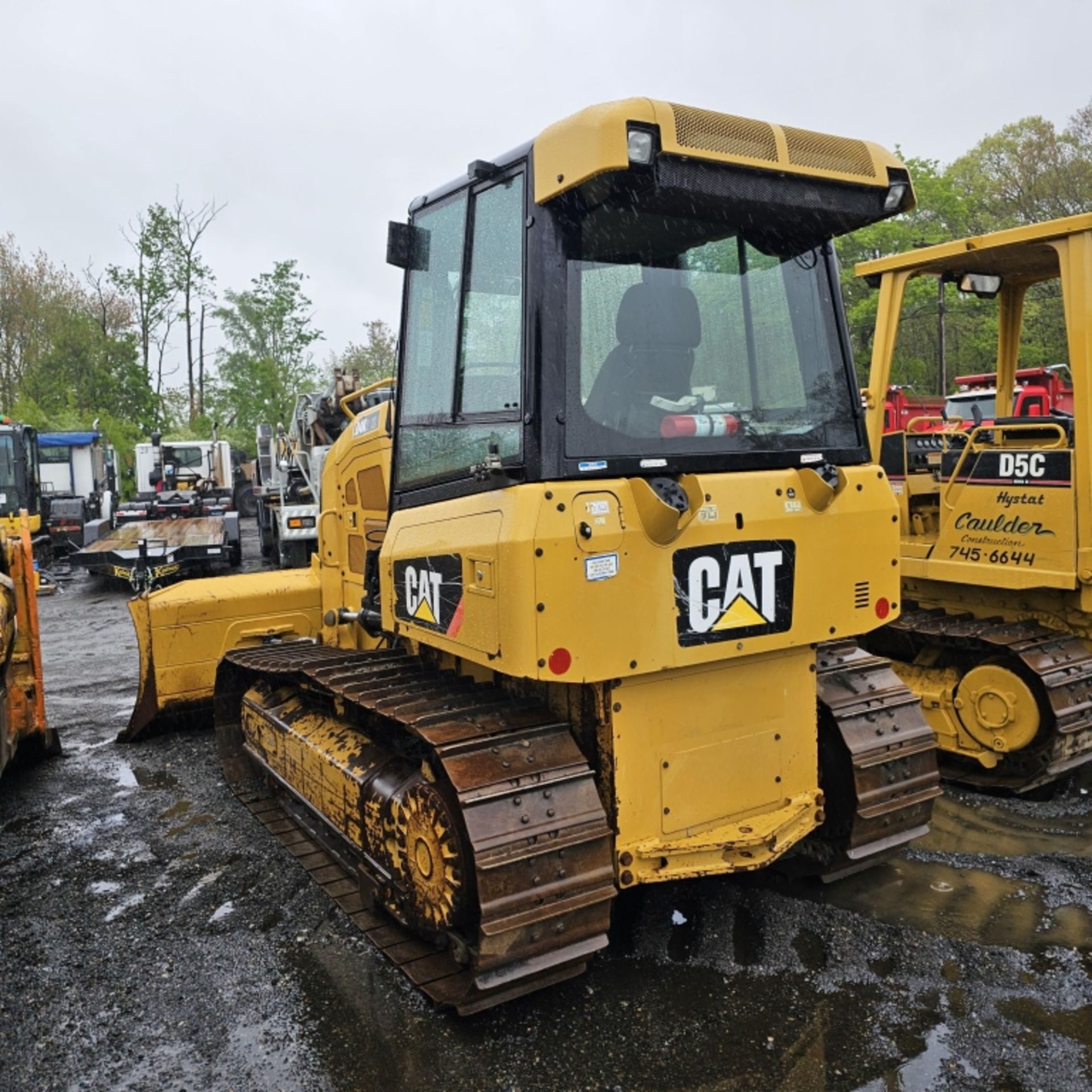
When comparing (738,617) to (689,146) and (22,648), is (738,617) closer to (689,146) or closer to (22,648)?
(689,146)

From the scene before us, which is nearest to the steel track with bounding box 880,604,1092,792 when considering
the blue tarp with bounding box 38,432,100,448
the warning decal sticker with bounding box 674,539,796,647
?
the warning decal sticker with bounding box 674,539,796,647

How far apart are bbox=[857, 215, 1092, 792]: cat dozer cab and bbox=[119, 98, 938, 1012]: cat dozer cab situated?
5.01 ft

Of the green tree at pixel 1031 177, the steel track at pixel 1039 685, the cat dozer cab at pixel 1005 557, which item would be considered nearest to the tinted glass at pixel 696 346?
the cat dozer cab at pixel 1005 557

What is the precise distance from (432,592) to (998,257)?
3974 millimetres

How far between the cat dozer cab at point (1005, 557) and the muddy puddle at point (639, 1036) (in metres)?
Answer: 2.24

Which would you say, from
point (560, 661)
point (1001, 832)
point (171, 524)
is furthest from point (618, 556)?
point (171, 524)

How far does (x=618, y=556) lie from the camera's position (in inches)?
115

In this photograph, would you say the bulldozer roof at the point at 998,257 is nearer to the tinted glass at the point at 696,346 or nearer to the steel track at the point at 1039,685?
the steel track at the point at 1039,685

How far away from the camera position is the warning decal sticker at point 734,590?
308cm

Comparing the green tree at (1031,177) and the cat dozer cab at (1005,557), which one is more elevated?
the green tree at (1031,177)

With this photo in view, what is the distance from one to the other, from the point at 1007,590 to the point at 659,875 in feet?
10.4

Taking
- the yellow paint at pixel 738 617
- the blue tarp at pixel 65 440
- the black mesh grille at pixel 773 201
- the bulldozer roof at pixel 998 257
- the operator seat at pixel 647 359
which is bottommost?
the yellow paint at pixel 738 617

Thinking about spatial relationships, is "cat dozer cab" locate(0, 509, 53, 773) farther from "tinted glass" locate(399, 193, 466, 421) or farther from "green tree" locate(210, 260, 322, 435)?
"green tree" locate(210, 260, 322, 435)

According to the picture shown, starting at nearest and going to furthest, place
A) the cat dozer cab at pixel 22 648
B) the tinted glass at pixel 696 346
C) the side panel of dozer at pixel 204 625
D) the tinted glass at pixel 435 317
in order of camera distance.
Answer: the tinted glass at pixel 696 346, the tinted glass at pixel 435 317, the cat dozer cab at pixel 22 648, the side panel of dozer at pixel 204 625
